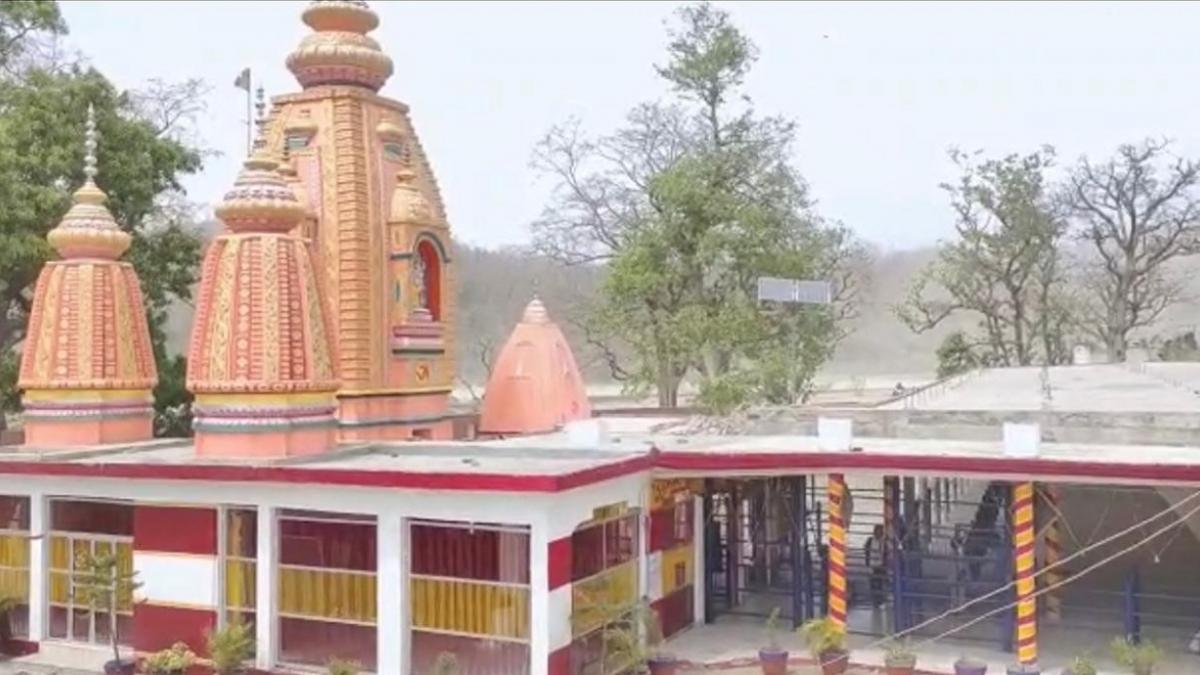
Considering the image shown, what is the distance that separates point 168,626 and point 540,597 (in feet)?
15.4

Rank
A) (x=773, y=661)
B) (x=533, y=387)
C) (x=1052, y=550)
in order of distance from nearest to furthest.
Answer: (x=773, y=661) → (x=1052, y=550) → (x=533, y=387)

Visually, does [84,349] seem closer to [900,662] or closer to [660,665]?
[660,665]

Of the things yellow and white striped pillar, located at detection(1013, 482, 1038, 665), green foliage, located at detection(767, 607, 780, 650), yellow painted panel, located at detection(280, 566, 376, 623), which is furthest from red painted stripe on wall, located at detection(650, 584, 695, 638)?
yellow and white striped pillar, located at detection(1013, 482, 1038, 665)

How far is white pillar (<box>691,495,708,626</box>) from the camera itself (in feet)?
50.9

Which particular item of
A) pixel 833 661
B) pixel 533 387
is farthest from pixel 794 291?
pixel 833 661

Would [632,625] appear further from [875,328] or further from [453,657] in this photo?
[875,328]

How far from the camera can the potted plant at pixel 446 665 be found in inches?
472

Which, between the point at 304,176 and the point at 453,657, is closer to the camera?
the point at 453,657

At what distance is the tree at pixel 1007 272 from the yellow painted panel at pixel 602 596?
29934 millimetres

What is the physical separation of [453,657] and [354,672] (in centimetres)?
103

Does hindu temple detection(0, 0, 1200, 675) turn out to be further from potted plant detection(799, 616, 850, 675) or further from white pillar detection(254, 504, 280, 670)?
potted plant detection(799, 616, 850, 675)

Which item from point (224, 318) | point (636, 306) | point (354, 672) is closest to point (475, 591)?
point (354, 672)

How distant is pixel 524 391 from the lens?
1978cm

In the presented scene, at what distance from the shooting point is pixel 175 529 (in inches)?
536
